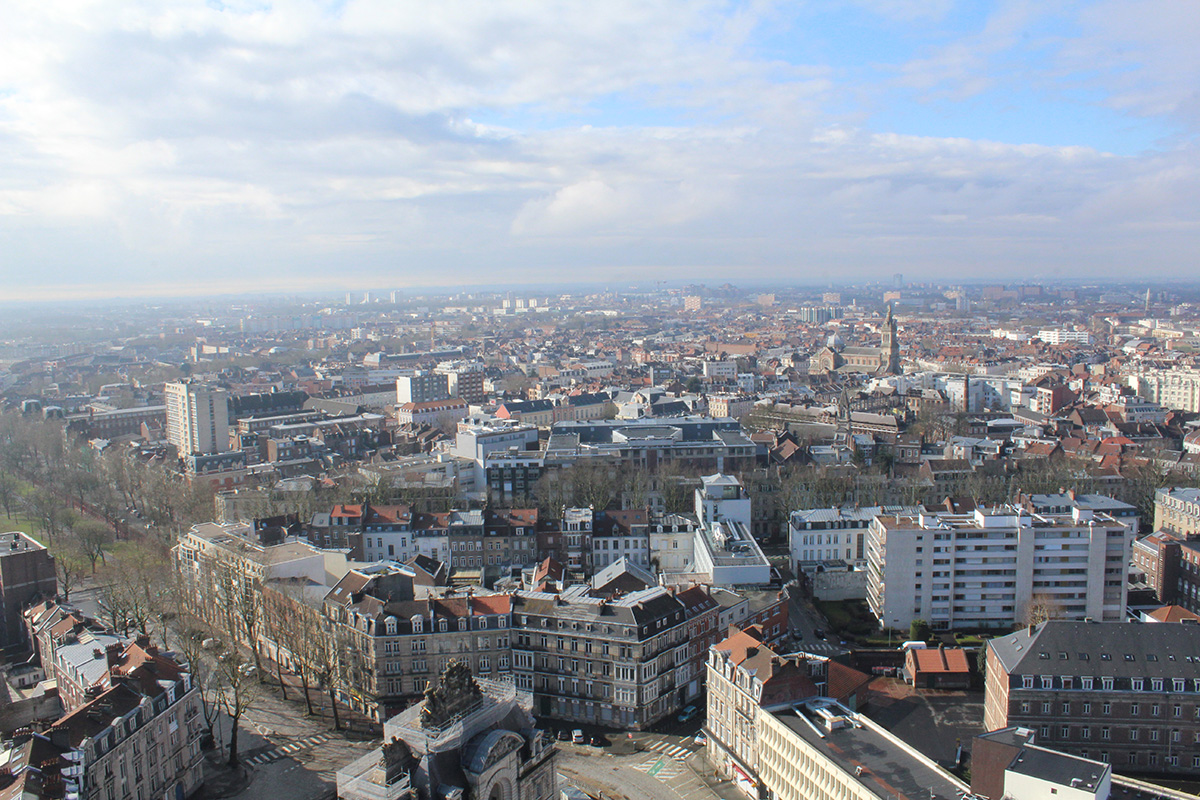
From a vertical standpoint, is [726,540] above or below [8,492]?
above

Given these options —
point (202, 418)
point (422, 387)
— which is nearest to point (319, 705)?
point (202, 418)

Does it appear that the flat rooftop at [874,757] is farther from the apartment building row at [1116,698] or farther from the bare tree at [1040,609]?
the bare tree at [1040,609]

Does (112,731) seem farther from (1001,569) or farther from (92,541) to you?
(1001,569)

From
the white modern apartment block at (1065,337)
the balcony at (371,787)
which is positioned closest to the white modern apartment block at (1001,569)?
the balcony at (371,787)

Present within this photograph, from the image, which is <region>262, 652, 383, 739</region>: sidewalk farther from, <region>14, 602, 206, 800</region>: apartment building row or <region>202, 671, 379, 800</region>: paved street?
<region>14, 602, 206, 800</region>: apartment building row

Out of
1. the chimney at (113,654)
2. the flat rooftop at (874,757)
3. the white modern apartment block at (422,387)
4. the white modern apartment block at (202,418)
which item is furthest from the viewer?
the white modern apartment block at (422,387)

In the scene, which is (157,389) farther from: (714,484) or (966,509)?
(966,509)

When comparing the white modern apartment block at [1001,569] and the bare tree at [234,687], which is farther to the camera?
the white modern apartment block at [1001,569]
